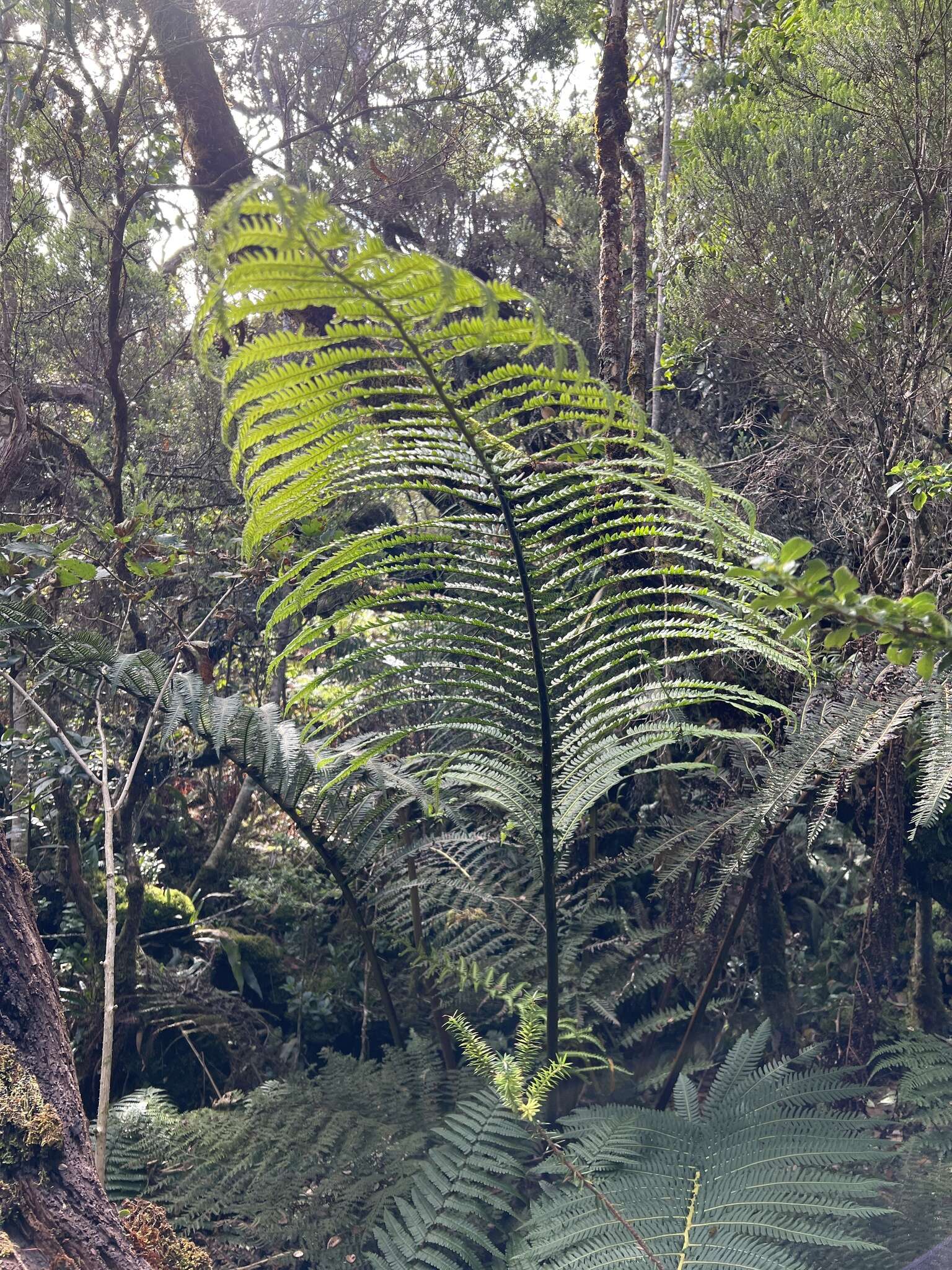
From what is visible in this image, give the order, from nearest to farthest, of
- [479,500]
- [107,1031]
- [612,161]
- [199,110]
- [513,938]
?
[479,500]
[107,1031]
[513,938]
[612,161]
[199,110]

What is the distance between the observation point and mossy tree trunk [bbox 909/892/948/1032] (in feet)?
7.81

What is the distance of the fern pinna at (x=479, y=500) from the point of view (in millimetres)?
986

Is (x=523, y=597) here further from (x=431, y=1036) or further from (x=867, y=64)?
(x=867, y=64)

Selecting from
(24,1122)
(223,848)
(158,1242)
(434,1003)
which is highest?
(223,848)

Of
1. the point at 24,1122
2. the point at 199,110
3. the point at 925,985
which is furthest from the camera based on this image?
the point at 199,110

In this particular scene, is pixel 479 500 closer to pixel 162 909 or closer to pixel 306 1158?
pixel 306 1158

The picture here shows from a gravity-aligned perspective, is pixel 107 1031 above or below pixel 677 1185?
above

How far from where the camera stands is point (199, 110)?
3643 mm

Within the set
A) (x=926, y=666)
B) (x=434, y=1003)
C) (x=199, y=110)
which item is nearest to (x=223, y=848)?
(x=434, y=1003)

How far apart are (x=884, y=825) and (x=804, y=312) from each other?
5.30ft

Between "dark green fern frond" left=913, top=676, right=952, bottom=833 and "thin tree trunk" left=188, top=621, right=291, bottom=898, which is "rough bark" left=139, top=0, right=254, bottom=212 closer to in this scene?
"thin tree trunk" left=188, top=621, right=291, bottom=898

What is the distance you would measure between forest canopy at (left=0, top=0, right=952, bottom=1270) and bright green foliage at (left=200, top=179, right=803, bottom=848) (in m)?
0.01

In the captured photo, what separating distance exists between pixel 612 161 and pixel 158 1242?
2887mm

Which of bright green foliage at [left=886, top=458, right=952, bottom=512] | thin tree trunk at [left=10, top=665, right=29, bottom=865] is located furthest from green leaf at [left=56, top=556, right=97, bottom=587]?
bright green foliage at [left=886, top=458, right=952, bottom=512]
